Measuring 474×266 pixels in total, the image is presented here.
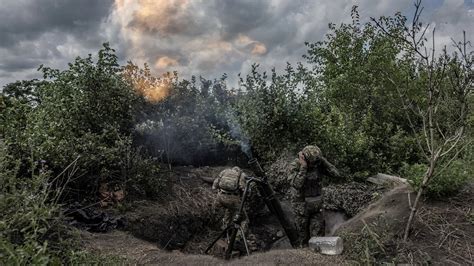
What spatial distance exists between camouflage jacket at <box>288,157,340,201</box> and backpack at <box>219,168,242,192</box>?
3.79ft

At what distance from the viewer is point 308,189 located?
8281 millimetres

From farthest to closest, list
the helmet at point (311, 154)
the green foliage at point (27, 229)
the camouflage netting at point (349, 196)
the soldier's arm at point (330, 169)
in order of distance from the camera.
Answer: the camouflage netting at point (349, 196) → the soldier's arm at point (330, 169) → the helmet at point (311, 154) → the green foliage at point (27, 229)

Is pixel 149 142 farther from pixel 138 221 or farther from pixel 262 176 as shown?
pixel 262 176

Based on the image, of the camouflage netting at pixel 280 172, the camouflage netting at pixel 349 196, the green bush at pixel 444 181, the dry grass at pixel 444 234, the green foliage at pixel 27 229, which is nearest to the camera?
the green foliage at pixel 27 229

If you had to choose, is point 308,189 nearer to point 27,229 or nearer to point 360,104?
point 27,229

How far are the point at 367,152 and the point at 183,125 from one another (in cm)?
561

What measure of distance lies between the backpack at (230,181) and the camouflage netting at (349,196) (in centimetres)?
303

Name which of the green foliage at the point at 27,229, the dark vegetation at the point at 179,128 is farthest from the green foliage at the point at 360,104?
the green foliage at the point at 27,229

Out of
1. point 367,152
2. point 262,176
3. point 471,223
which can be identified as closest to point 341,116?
point 367,152

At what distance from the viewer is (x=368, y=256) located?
5898mm

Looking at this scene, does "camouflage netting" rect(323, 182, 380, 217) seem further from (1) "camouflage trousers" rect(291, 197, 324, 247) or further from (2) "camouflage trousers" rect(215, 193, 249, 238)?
(2) "camouflage trousers" rect(215, 193, 249, 238)

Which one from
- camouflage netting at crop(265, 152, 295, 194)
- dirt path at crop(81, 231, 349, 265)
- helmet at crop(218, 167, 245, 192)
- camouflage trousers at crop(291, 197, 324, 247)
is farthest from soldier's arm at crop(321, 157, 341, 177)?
camouflage netting at crop(265, 152, 295, 194)

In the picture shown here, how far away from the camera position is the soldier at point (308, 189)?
8.06 m

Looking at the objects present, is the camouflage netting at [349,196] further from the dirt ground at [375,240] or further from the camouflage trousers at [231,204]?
the camouflage trousers at [231,204]
